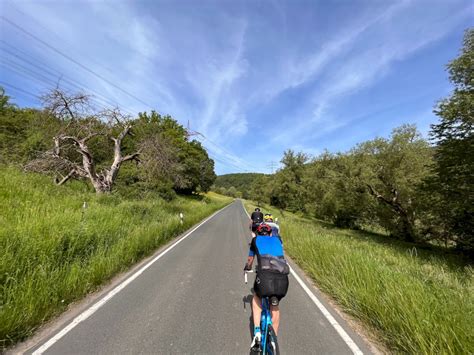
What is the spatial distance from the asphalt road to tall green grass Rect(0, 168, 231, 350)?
0.63m

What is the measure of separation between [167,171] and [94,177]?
459 centimetres

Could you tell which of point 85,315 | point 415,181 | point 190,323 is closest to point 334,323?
point 190,323

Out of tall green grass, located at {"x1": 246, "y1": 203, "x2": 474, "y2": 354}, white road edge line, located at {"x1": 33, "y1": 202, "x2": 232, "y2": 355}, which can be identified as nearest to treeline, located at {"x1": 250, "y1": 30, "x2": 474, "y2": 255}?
tall green grass, located at {"x1": 246, "y1": 203, "x2": 474, "y2": 354}

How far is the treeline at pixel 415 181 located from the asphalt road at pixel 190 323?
12.7 metres

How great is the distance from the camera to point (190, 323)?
349 cm

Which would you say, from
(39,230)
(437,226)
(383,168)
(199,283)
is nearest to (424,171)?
(383,168)

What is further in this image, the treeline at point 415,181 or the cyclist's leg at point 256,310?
the treeline at point 415,181

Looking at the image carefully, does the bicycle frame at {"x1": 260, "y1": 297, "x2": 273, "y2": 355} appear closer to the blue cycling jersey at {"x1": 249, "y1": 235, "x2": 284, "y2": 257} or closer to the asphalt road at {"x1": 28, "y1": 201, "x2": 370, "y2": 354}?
the asphalt road at {"x1": 28, "y1": 201, "x2": 370, "y2": 354}

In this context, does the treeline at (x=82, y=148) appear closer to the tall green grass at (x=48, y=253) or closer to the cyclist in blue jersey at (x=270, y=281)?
the tall green grass at (x=48, y=253)

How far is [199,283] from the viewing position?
17.3 ft

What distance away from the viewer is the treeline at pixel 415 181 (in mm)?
11117

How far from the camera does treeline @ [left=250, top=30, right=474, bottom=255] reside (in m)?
11.1

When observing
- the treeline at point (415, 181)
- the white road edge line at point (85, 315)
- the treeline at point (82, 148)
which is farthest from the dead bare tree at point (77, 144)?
the treeline at point (415, 181)

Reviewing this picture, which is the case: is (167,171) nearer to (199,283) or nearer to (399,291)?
(199,283)
